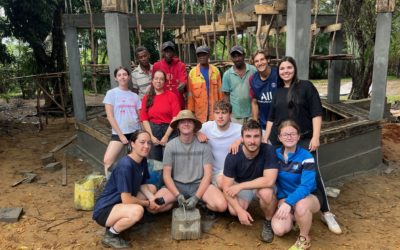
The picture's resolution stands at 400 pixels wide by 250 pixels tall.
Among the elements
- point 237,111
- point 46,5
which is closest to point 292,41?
point 237,111

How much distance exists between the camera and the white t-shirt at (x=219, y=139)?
4020 millimetres

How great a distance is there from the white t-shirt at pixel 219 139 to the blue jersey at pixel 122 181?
2.63 feet

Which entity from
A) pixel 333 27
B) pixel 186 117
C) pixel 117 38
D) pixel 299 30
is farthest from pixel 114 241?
pixel 333 27

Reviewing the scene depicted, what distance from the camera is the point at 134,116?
4.63 metres

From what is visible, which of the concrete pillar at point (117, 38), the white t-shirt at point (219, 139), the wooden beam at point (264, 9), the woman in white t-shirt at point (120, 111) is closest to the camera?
the white t-shirt at point (219, 139)

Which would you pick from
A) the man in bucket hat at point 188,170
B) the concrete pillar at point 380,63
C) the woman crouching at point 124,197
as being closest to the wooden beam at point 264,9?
the man in bucket hat at point 188,170

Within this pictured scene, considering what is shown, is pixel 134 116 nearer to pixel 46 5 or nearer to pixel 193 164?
pixel 193 164

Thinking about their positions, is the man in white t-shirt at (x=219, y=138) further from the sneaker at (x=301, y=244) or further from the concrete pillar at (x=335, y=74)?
the concrete pillar at (x=335, y=74)

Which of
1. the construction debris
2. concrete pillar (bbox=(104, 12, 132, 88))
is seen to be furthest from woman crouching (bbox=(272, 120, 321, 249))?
the construction debris

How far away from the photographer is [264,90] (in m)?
4.16

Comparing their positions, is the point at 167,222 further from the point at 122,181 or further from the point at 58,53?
the point at 58,53

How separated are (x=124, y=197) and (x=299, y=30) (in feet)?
9.70

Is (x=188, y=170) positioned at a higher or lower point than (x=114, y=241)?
higher

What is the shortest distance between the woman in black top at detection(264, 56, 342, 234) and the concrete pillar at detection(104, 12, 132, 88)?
91.7 inches
